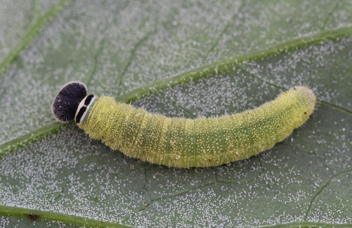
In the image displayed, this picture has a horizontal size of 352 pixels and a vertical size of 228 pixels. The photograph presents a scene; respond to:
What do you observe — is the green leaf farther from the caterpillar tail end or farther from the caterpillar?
the caterpillar tail end

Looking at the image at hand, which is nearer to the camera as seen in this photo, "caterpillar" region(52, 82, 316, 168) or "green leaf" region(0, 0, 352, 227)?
"caterpillar" region(52, 82, 316, 168)

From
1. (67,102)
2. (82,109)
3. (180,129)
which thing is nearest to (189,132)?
(180,129)

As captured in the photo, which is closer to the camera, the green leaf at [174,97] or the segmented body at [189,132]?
the segmented body at [189,132]

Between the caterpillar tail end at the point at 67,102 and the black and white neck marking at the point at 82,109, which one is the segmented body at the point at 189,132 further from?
the caterpillar tail end at the point at 67,102

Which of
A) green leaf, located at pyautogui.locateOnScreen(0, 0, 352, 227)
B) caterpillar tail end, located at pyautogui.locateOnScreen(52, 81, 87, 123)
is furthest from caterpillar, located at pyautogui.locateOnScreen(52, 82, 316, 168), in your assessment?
green leaf, located at pyautogui.locateOnScreen(0, 0, 352, 227)

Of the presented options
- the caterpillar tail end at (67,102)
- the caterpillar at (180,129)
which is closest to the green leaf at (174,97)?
the caterpillar at (180,129)

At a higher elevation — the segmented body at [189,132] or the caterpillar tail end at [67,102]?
the caterpillar tail end at [67,102]
